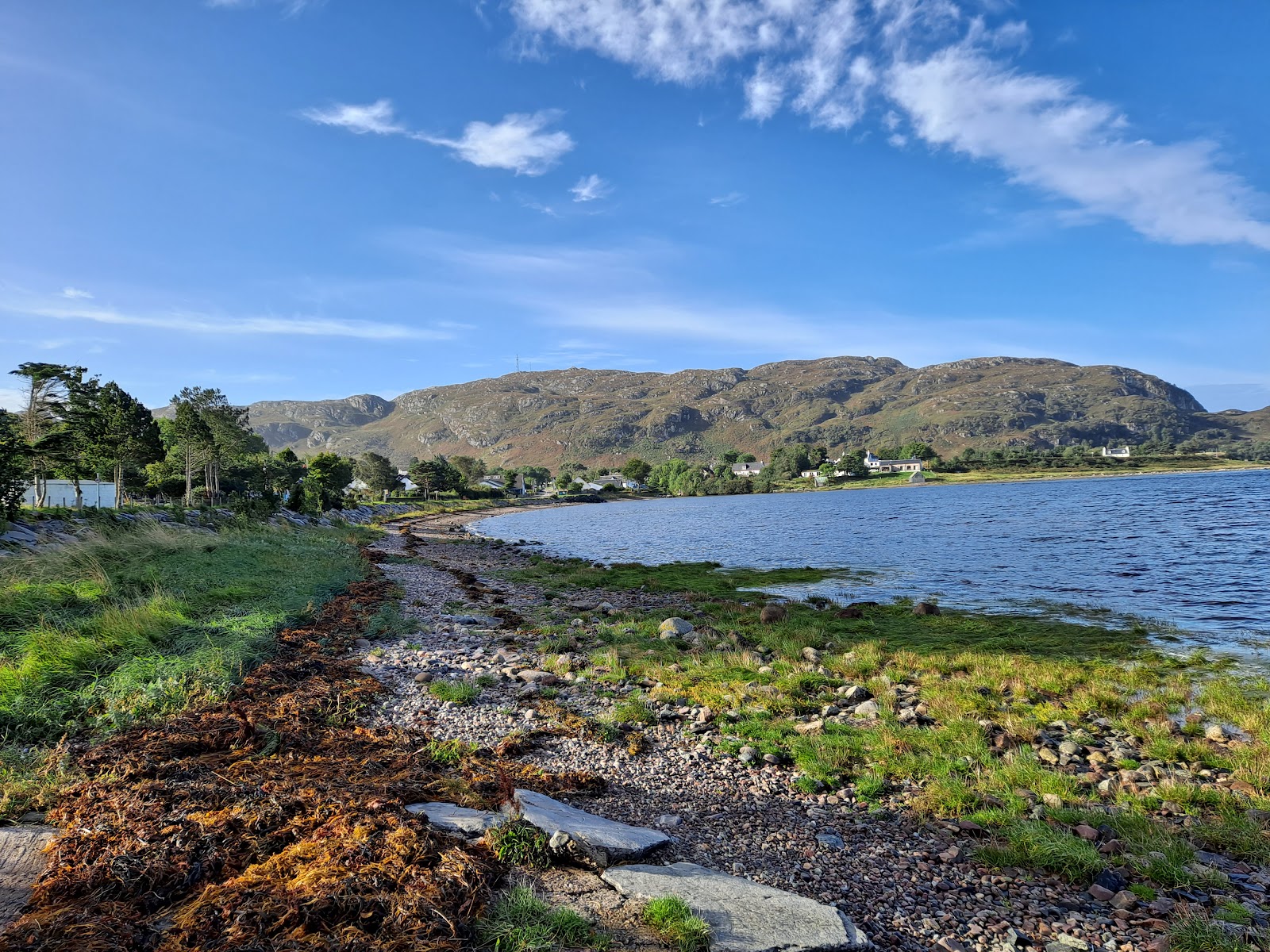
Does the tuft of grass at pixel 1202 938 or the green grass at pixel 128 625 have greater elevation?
the green grass at pixel 128 625

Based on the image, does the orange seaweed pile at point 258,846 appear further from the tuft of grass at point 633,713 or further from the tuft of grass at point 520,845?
the tuft of grass at point 633,713

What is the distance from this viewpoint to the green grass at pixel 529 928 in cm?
442

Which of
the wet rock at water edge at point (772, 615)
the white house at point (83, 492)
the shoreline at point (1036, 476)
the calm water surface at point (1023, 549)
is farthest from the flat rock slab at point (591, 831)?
the shoreline at point (1036, 476)

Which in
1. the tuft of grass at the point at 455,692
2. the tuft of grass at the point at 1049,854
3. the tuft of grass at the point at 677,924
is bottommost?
the tuft of grass at the point at 1049,854

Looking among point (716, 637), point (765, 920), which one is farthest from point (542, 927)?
point (716, 637)

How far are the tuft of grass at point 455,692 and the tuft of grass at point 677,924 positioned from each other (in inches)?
289

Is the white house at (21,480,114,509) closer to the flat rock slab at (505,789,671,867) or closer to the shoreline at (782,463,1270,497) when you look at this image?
the flat rock slab at (505,789,671,867)

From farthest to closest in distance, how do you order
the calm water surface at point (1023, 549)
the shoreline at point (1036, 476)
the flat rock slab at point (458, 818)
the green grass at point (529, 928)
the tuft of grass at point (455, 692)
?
the shoreline at point (1036, 476) → the calm water surface at point (1023, 549) → the tuft of grass at point (455, 692) → the flat rock slab at point (458, 818) → the green grass at point (529, 928)

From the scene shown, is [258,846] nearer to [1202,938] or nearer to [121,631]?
[1202,938]

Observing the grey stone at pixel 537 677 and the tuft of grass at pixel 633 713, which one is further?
the grey stone at pixel 537 677

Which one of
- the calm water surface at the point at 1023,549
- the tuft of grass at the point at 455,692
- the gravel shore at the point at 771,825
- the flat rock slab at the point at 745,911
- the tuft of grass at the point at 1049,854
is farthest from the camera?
the calm water surface at the point at 1023,549

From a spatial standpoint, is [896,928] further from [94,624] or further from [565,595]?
[565,595]

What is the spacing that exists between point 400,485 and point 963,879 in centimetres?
15731

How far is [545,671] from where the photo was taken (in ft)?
46.3
